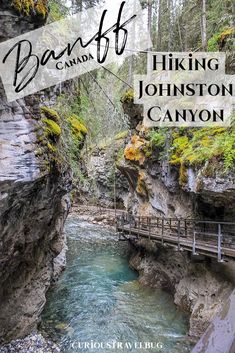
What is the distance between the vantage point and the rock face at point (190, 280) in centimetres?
1043

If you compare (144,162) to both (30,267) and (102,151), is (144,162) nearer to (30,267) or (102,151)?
(30,267)

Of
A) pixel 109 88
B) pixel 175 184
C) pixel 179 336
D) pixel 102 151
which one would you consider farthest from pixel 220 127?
pixel 102 151

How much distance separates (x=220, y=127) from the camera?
12.5 m

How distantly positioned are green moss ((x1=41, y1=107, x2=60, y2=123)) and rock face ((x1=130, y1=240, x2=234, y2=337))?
7.62m

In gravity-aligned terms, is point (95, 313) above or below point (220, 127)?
below

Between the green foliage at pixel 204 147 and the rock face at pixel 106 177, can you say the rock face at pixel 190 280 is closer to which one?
the green foliage at pixel 204 147

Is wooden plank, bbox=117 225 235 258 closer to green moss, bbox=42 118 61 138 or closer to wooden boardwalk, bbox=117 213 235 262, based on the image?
wooden boardwalk, bbox=117 213 235 262

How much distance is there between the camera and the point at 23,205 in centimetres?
720

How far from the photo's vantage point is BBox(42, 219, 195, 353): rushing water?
9.96m

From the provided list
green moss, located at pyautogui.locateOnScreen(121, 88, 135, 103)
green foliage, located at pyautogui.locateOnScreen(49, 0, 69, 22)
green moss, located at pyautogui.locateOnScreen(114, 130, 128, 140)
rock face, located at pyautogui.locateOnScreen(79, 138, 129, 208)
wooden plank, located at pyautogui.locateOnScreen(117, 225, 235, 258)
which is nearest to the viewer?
green foliage, located at pyautogui.locateOnScreen(49, 0, 69, 22)

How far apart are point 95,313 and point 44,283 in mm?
2660

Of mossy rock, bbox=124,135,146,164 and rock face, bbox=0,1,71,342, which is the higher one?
mossy rock, bbox=124,135,146,164

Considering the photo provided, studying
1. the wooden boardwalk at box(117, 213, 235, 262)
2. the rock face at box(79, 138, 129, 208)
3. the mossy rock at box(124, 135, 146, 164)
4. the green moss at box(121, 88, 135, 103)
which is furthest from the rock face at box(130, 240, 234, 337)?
the rock face at box(79, 138, 129, 208)

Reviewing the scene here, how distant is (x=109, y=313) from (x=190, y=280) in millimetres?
3545
